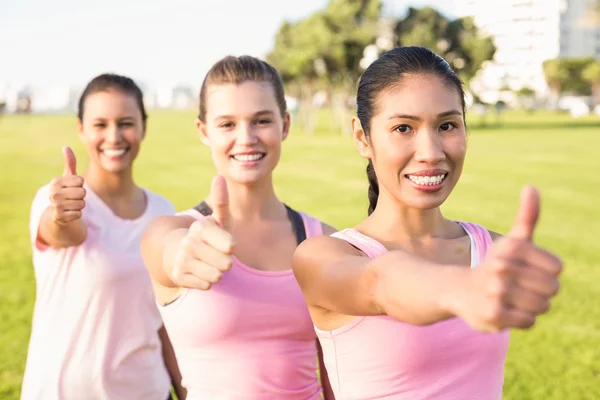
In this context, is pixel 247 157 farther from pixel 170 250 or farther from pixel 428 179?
pixel 428 179

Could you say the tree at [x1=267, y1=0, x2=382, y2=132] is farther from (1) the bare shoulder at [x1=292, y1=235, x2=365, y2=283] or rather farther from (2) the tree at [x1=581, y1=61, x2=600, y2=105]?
(1) the bare shoulder at [x1=292, y1=235, x2=365, y2=283]

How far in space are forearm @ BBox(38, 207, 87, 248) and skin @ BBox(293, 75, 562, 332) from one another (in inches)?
62.5

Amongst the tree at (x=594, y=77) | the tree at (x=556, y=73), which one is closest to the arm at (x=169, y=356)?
the tree at (x=594, y=77)

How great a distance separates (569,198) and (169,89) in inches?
5098

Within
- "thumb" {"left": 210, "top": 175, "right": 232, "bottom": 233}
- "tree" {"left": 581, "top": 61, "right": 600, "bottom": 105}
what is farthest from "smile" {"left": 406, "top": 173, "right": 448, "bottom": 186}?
"tree" {"left": 581, "top": 61, "right": 600, "bottom": 105}

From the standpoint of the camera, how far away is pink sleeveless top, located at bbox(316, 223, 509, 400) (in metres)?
2.21

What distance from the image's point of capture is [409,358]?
221 cm

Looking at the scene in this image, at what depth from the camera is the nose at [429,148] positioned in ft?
7.29

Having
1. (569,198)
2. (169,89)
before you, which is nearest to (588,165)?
(569,198)

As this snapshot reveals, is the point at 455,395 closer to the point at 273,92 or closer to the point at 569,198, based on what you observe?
the point at 273,92

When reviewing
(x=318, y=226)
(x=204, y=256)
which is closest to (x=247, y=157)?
(x=318, y=226)

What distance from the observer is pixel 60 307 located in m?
3.60

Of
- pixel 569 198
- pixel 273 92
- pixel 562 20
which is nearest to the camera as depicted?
pixel 273 92

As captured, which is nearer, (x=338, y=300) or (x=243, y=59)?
(x=338, y=300)
